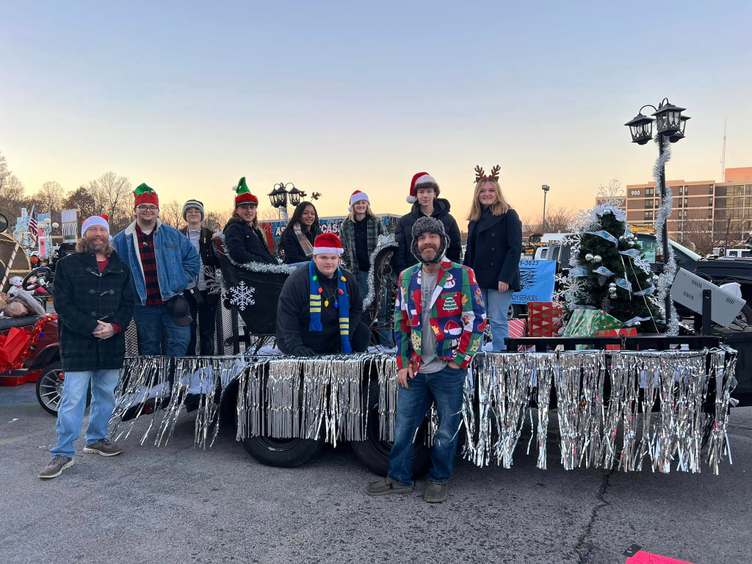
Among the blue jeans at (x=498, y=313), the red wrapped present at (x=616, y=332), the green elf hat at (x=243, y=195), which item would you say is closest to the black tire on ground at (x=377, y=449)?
the blue jeans at (x=498, y=313)

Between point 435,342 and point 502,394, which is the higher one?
point 435,342

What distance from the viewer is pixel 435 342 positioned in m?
3.44

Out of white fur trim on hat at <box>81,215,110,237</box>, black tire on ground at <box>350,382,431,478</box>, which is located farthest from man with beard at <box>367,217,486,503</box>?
white fur trim on hat at <box>81,215,110,237</box>

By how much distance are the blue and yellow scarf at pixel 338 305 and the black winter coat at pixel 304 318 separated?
3 centimetres

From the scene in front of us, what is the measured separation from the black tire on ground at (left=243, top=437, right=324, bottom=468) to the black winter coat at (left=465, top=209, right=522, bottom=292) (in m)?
1.98

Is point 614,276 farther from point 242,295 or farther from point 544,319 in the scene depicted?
point 242,295

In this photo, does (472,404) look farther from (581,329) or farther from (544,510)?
(581,329)

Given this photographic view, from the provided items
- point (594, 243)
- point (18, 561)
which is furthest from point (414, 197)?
point (18, 561)

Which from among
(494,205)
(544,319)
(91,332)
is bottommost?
(544,319)

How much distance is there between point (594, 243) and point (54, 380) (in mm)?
5440

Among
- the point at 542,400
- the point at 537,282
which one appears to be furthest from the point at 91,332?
the point at 537,282

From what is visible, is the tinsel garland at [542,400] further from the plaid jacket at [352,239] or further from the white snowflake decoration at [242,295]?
the plaid jacket at [352,239]

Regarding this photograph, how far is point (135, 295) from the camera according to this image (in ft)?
15.6

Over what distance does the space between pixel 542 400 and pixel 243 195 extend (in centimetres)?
321
